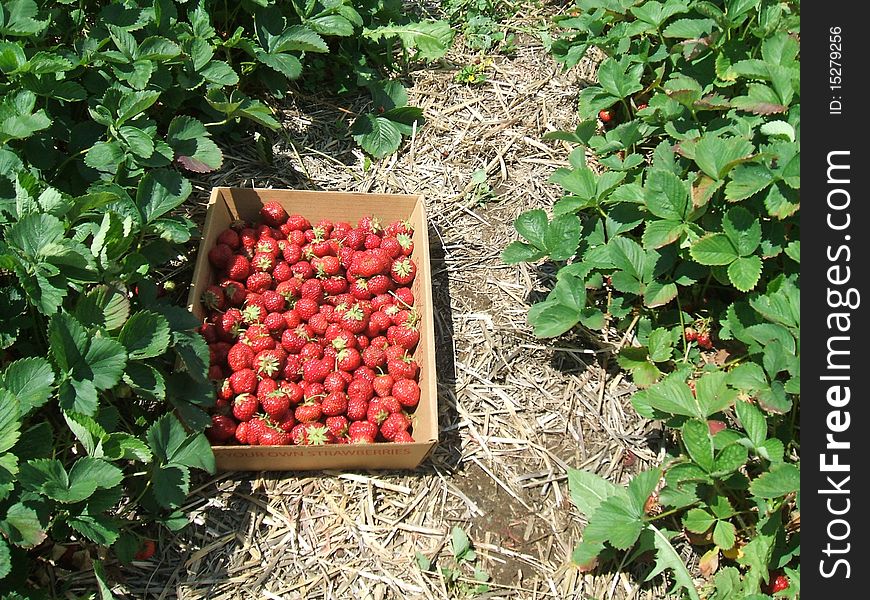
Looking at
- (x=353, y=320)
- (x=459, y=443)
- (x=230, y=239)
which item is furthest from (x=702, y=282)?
(x=230, y=239)

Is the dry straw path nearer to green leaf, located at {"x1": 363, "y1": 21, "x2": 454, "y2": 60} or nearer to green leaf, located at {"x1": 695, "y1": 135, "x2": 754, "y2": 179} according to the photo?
→ green leaf, located at {"x1": 363, "y1": 21, "x2": 454, "y2": 60}

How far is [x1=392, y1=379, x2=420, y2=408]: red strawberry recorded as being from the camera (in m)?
2.52

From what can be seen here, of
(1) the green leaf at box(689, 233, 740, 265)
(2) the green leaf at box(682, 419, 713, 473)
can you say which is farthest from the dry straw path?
(1) the green leaf at box(689, 233, 740, 265)

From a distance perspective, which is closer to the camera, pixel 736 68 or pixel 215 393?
pixel 215 393

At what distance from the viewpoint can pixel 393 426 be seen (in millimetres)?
2455

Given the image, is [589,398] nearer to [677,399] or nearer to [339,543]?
[677,399]

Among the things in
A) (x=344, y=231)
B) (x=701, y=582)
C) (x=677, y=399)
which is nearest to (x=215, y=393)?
(x=344, y=231)

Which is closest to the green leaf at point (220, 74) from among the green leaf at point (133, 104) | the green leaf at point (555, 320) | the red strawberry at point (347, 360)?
the green leaf at point (133, 104)

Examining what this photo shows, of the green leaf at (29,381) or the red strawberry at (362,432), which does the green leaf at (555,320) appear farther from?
the green leaf at (29,381)

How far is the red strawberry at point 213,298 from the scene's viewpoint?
2.63m

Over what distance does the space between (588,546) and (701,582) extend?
373mm

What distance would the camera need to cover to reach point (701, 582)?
2.31 m

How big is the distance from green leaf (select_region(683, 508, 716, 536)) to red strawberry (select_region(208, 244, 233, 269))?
1781 millimetres

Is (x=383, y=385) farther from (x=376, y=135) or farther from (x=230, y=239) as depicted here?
(x=376, y=135)
